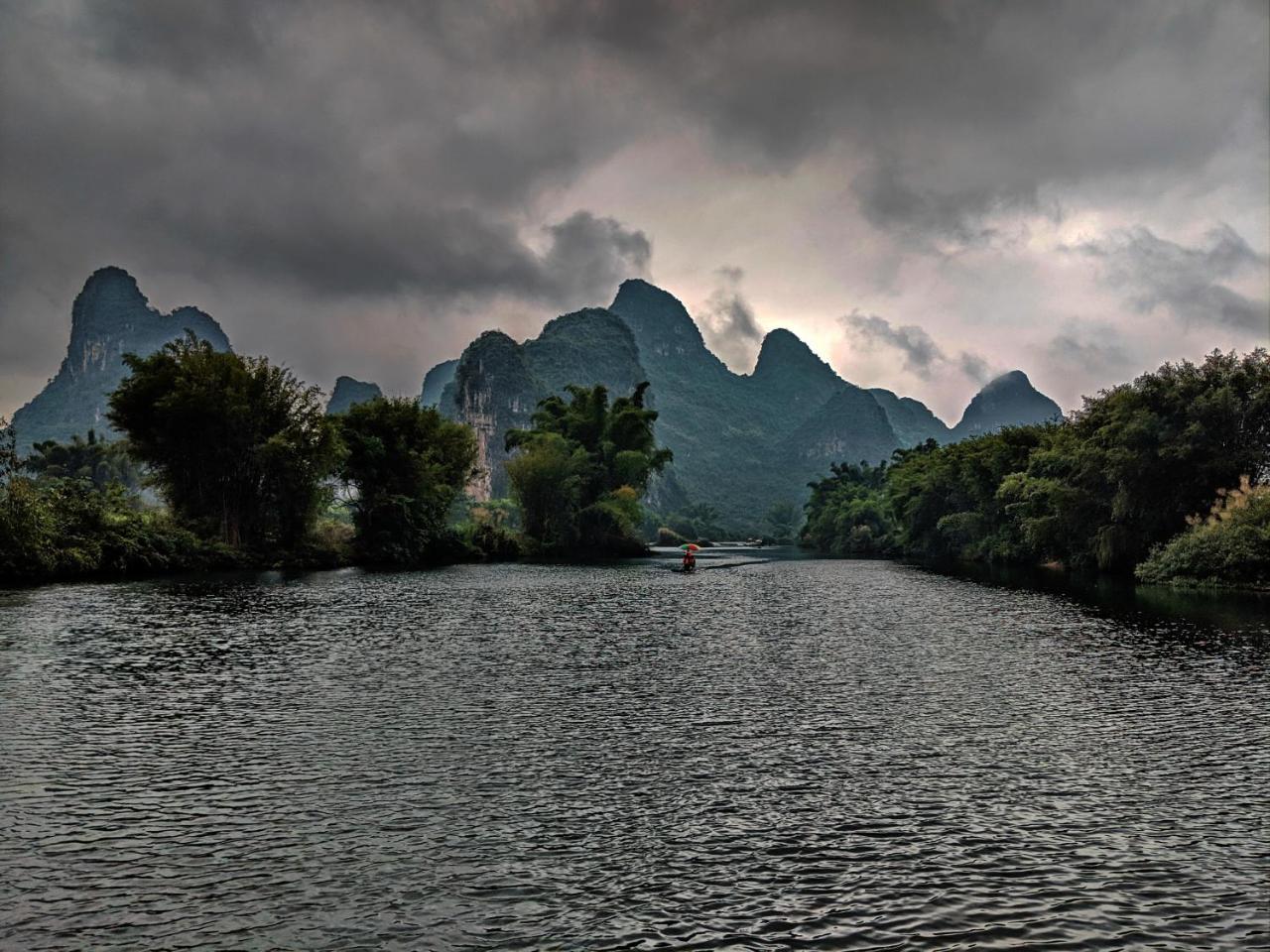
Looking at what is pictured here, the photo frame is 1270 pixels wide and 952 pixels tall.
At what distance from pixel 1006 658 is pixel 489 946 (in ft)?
55.9

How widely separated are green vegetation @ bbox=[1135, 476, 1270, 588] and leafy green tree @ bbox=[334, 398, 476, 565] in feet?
165

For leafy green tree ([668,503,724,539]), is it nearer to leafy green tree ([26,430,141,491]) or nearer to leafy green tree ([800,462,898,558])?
leafy green tree ([800,462,898,558])

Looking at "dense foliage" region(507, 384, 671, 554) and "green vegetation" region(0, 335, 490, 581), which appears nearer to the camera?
"green vegetation" region(0, 335, 490, 581)

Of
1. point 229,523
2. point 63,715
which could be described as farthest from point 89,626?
point 229,523

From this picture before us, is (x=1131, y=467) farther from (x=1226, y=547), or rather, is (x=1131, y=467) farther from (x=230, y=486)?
(x=230, y=486)

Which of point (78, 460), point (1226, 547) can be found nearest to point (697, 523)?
point (78, 460)

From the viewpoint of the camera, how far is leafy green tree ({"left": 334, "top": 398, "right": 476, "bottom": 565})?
204 feet

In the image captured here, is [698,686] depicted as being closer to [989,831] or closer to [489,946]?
[989,831]

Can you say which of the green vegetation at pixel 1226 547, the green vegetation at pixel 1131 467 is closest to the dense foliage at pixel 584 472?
the green vegetation at pixel 1131 467

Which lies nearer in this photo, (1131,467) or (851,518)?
(1131,467)

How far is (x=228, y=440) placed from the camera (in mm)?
51812

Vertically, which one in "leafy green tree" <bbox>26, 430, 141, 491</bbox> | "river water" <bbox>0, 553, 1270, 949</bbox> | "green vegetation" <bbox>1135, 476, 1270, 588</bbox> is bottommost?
"river water" <bbox>0, 553, 1270, 949</bbox>

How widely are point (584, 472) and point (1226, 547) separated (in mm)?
55965

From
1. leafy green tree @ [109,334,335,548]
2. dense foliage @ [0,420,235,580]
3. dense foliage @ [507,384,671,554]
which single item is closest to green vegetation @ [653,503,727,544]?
dense foliage @ [507,384,671,554]
